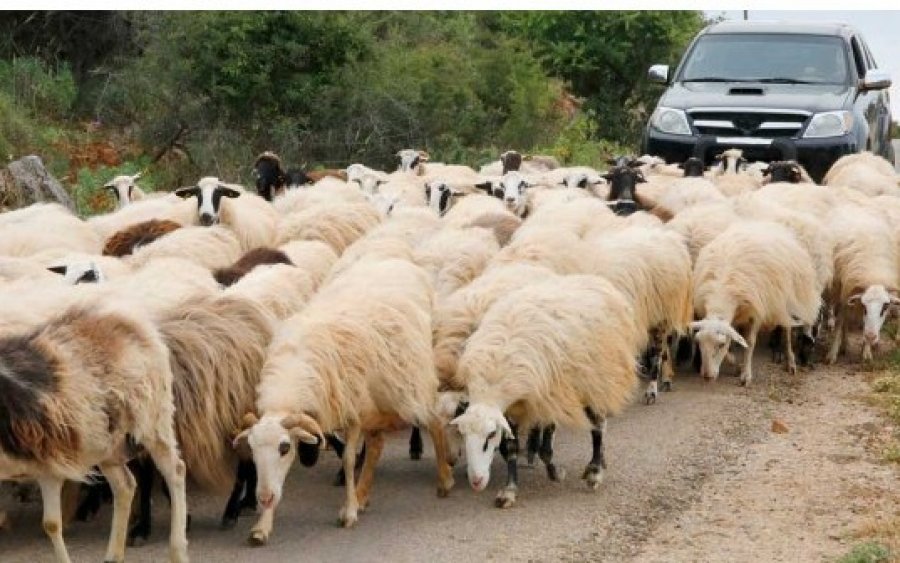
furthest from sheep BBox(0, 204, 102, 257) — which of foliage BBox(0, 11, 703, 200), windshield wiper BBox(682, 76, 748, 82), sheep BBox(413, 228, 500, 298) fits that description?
windshield wiper BBox(682, 76, 748, 82)

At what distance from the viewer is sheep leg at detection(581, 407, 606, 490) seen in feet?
29.9

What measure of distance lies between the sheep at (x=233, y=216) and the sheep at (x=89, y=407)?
5.22 m

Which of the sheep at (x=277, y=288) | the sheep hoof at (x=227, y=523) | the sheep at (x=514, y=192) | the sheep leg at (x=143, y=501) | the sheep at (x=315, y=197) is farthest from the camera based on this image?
the sheep at (x=514, y=192)

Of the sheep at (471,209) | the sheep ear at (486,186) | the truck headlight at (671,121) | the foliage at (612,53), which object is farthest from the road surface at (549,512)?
the foliage at (612,53)

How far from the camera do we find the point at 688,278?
11586 mm

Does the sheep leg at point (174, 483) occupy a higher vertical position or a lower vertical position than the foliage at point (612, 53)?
higher

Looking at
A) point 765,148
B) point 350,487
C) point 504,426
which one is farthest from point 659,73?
point 350,487

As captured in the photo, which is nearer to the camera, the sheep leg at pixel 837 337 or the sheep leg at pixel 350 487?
the sheep leg at pixel 350 487

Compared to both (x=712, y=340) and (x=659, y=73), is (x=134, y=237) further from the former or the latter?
(x=659, y=73)

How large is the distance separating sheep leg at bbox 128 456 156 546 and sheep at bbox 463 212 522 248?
Answer: 4711mm

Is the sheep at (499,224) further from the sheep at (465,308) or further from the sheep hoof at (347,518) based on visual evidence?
the sheep hoof at (347,518)

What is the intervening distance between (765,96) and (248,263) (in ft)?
28.5

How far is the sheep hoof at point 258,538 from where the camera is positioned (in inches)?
312

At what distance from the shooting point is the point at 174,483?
762 centimetres
